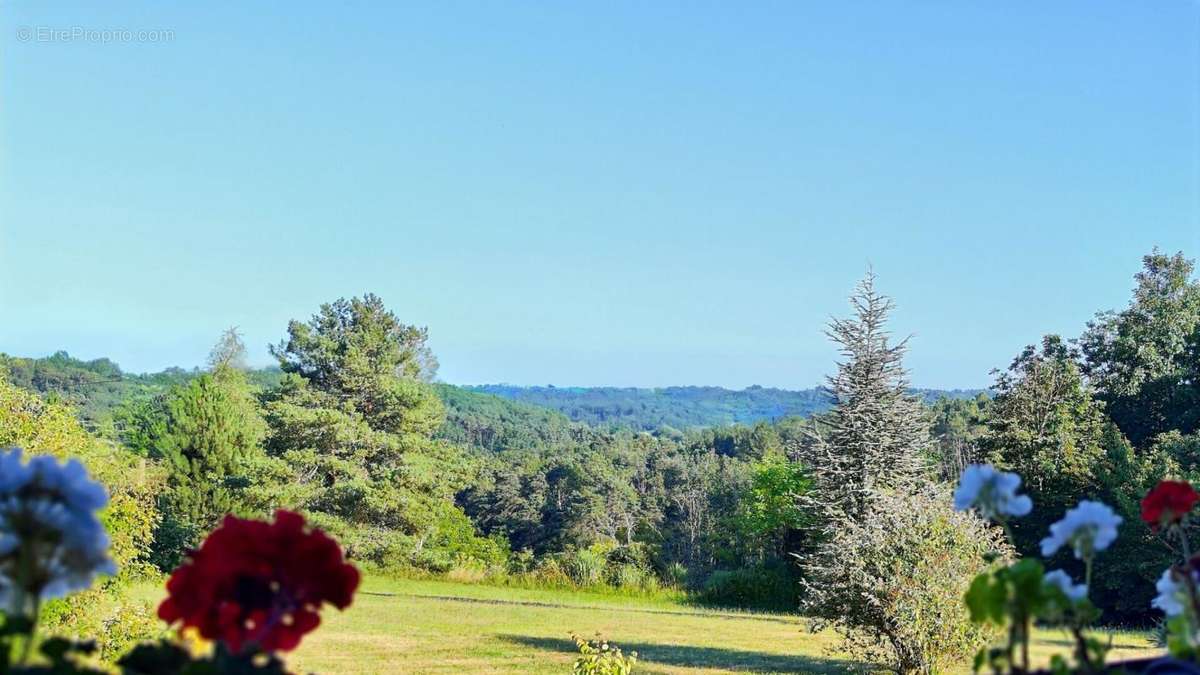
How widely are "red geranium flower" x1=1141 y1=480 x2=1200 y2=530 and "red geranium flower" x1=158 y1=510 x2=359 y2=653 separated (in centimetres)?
91

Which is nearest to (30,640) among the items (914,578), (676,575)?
(914,578)

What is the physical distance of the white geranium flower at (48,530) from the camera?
2.39ft

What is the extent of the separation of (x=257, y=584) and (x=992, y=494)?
2.45 feet

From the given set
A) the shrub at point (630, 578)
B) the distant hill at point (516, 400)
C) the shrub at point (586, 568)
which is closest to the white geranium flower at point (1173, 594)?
the distant hill at point (516, 400)

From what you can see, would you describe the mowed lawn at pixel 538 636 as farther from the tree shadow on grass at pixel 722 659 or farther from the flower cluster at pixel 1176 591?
the flower cluster at pixel 1176 591

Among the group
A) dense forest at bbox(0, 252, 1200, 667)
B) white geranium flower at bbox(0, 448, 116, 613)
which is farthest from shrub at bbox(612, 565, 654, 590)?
white geranium flower at bbox(0, 448, 116, 613)

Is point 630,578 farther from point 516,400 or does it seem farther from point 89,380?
point 516,400

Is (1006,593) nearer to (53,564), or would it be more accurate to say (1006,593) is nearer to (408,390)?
(53,564)

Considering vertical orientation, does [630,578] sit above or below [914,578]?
below

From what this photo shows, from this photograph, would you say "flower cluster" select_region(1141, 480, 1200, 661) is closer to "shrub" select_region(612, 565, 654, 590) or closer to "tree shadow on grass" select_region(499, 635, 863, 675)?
"tree shadow on grass" select_region(499, 635, 863, 675)

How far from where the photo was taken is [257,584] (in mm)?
839

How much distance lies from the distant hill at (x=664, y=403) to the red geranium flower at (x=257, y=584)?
347 feet

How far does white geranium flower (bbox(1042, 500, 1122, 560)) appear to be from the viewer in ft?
3.38

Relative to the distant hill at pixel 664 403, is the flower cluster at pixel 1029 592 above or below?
below
